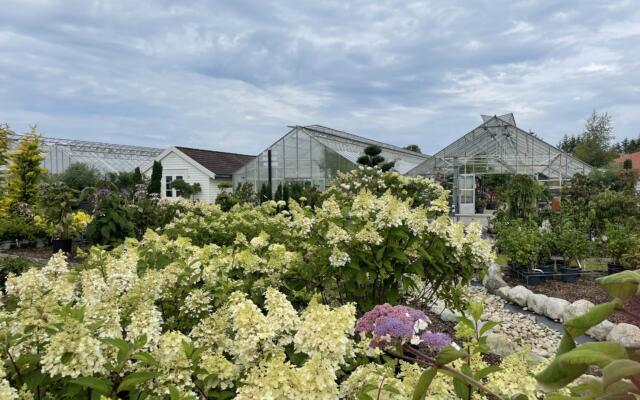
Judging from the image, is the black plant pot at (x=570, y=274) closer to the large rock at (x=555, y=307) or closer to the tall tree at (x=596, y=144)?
the large rock at (x=555, y=307)

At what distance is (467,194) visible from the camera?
19.3 m

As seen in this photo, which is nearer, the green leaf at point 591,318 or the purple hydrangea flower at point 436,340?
the green leaf at point 591,318

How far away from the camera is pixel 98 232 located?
23.8 ft

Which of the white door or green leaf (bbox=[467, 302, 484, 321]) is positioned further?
the white door

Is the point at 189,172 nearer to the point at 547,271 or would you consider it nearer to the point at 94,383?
the point at 547,271

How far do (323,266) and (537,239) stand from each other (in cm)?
597

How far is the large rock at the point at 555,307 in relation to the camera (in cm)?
570

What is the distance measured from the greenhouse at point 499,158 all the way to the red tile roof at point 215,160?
1151 centimetres

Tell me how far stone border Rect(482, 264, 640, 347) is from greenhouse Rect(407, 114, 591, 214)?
33.3ft

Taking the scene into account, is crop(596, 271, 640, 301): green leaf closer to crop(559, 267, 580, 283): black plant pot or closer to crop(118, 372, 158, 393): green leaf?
crop(118, 372, 158, 393): green leaf

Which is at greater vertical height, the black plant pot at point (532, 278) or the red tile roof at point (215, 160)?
the red tile roof at point (215, 160)

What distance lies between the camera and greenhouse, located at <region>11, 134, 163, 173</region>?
27031mm

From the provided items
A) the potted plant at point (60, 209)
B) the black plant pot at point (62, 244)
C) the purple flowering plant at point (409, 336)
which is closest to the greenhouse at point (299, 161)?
the potted plant at point (60, 209)

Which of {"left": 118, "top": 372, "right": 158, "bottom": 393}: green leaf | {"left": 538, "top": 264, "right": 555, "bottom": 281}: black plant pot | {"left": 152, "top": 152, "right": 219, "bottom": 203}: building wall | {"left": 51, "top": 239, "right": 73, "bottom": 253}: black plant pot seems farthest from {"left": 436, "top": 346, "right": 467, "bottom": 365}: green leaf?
{"left": 152, "top": 152, "right": 219, "bottom": 203}: building wall
